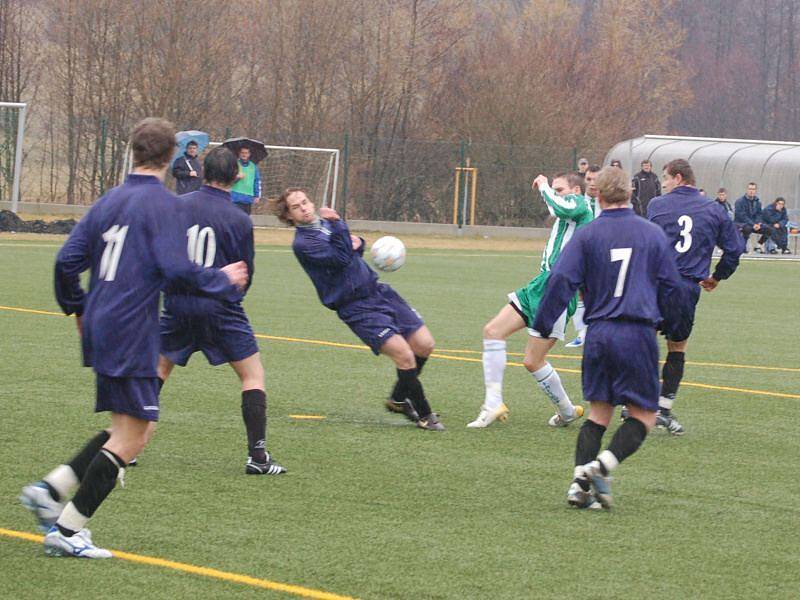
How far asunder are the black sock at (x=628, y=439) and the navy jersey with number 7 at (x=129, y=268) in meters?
2.20

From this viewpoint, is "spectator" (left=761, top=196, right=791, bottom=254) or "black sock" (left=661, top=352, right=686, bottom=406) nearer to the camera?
"black sock" (left=661, top=352, right=686, bottom=406)

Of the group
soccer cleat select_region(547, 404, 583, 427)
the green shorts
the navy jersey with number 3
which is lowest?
soccer cleat select_region(547, 404, 583, 427)

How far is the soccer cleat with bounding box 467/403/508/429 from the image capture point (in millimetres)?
8625

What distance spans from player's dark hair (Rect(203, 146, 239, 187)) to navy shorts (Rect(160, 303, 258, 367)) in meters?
0.65

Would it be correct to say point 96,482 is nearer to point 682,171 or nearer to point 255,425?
point 255,425

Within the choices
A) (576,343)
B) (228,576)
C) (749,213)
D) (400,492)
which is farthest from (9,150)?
(228,576)

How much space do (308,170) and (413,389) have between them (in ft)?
86.6

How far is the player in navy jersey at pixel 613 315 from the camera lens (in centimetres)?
630

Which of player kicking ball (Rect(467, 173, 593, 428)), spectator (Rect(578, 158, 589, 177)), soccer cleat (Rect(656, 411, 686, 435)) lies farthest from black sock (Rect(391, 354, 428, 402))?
spectator (Rect(578, 158, 589, 177))

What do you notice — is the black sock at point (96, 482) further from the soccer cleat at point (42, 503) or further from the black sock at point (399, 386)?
the black sock at point (399, 386)

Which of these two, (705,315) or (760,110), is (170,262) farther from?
(760,110)

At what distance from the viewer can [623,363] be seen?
248 inches

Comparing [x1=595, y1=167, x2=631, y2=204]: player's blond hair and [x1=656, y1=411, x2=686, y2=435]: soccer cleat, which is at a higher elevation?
[x1=595, y1=167, x2=631, y2=204]: player's blond hair

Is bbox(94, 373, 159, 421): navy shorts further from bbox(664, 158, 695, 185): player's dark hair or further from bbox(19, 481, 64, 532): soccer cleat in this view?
bbox(664, 158, 695, 185): player's dark hair
